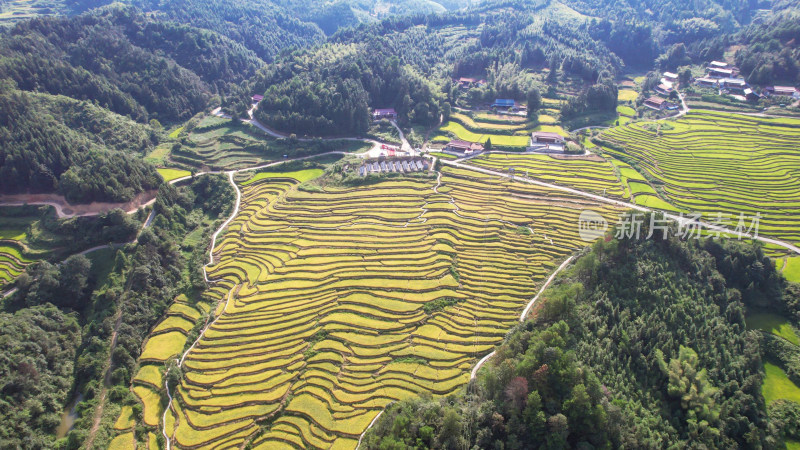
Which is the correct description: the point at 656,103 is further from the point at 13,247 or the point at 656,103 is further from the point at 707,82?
the point at 13,247

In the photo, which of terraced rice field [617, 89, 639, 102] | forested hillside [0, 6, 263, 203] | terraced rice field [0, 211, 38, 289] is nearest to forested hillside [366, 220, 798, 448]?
terraced rice field [0, 211, 38, 289]

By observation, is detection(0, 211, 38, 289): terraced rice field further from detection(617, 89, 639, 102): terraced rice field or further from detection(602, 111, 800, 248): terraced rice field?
detection(617, 89, 639, 102): terraced rice field

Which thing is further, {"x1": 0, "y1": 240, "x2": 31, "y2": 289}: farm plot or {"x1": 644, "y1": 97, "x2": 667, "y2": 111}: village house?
{"x1": 644, "y1": 97, "x2": 667, "y2": 111}: village house

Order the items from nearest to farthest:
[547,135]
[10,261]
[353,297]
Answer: [353,297]
[10,261]
[547,135]

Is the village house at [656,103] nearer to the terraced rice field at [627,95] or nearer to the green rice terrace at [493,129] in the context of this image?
the terraced rice field at [627,95]

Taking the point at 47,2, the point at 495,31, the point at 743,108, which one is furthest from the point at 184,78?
the point at 743,108

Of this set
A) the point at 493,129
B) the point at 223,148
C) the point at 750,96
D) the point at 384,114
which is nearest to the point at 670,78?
the point at 750,96

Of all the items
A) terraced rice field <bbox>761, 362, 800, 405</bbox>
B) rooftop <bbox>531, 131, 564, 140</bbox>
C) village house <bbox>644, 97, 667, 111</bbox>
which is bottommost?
terraced rice field <bbox>761, 362, 800, 405</bbox>
